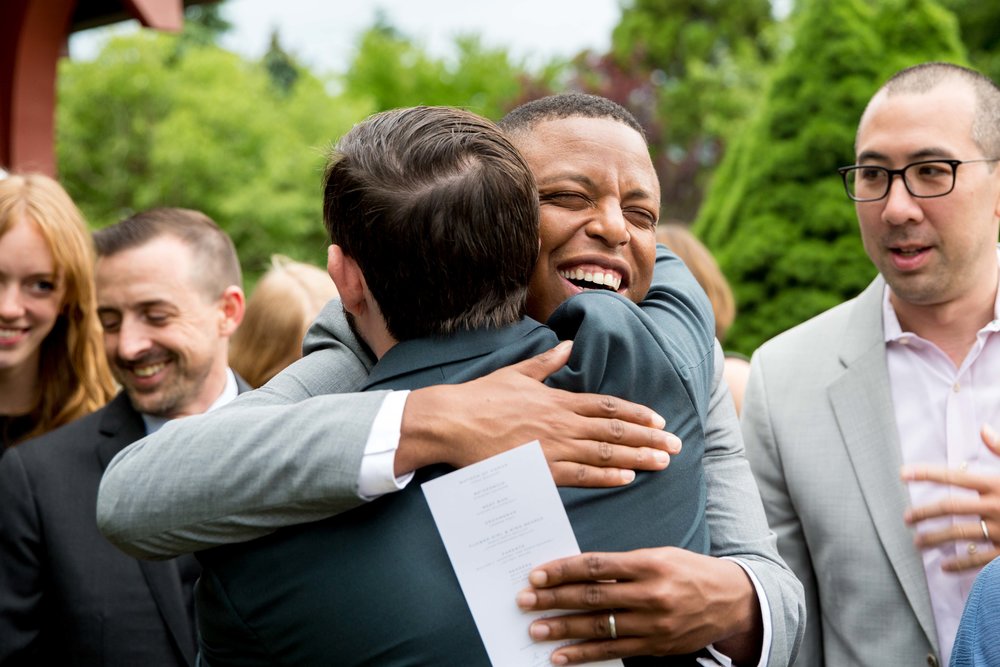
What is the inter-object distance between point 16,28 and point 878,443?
276 inches

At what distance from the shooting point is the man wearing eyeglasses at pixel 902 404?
3053 millimetres

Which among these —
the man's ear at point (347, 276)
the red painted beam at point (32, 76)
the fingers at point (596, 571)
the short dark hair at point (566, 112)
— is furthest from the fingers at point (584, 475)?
the red painted beam at point (32, 76)

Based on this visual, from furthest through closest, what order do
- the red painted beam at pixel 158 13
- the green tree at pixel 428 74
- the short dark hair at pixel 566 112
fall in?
the green tree at pixel 428 74, the red painted beam at pixel 158 13, the short dark hair at pixel 566 112

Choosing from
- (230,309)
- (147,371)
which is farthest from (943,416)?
(147,371)

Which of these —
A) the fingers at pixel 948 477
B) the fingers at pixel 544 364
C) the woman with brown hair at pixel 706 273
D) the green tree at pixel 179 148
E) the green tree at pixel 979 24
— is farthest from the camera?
the green tree at pixel 979 24

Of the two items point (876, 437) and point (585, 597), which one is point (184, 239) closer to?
point (876, 437)

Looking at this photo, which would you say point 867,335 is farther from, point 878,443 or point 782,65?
point 782,65

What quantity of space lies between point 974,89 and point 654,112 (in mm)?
29580

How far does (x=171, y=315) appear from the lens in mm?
3914

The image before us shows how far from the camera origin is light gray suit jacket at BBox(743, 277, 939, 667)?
304cm

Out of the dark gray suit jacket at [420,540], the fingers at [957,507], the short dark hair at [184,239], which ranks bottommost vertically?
the fingers at [957,507]

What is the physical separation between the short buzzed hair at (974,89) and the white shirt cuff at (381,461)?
212cm

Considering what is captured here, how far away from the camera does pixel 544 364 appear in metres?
1.94

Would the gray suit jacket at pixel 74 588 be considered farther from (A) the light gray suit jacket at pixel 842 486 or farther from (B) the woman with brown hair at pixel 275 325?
(A) the light gray suit jacket at pixel 842 486
